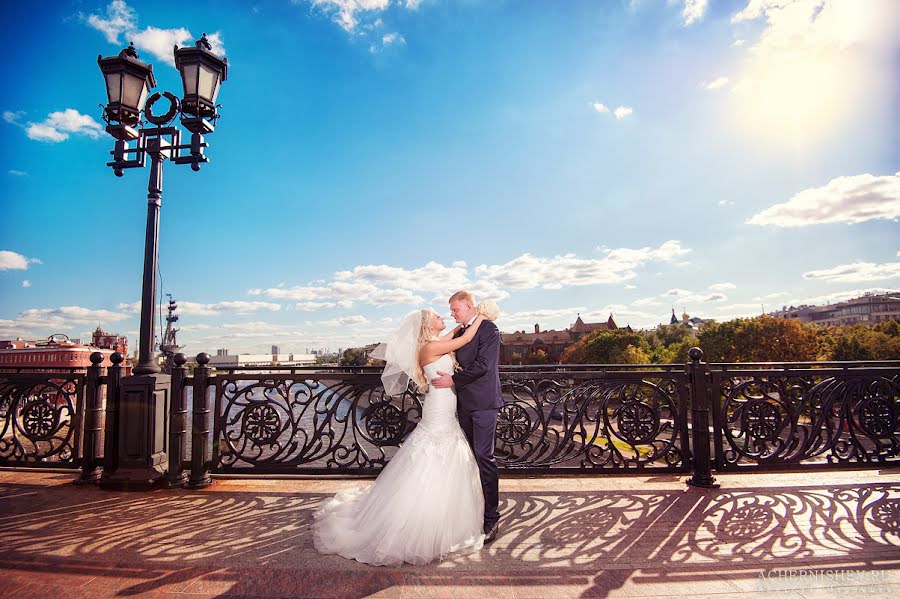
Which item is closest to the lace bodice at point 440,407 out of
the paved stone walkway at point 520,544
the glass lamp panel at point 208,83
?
the paved stone walkway at point 520,544

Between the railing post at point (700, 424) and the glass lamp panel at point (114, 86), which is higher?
the glass lamp panel at point (114, 86)

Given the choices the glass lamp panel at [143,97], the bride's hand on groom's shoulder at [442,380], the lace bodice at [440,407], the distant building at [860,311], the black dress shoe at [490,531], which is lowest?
the black dress shoe at [490,531]

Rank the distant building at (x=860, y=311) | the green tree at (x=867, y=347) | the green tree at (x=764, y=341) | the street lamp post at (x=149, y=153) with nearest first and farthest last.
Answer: the street lamp post at (x=149, y=153)
the green tree at (x=867, y=347)
the green tree at (x=764, y=341)
the distant building at (x=860, y=311)

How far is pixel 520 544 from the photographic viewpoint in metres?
3.57

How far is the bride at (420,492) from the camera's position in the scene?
132 inches

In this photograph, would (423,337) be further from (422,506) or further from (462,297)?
(422,506)

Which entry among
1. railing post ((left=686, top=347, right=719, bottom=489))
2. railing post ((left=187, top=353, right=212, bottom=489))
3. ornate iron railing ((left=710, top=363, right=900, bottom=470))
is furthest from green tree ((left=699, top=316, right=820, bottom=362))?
railing post ((left=187, top=353, right=212, bottom=489))

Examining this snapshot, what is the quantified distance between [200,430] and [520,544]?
3658mm

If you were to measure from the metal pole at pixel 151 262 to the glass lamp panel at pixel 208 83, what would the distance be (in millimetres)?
762

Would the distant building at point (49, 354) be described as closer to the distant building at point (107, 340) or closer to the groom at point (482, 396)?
the distant building at point (107, 340)

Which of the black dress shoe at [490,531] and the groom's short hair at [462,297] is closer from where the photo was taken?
the black dress shoe at [490,531]

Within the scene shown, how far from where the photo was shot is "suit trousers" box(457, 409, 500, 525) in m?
3.70

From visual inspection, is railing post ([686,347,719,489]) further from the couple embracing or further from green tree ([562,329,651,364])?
green tree ([562,329,651,364])

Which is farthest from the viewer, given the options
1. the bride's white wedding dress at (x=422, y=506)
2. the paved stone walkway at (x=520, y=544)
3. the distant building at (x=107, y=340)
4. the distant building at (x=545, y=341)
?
the distant building at (x=545, y=341)
